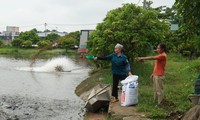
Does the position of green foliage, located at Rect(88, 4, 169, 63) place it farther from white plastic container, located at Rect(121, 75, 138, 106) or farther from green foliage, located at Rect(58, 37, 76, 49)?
green foliage, located at Rect(58, 37, 76, 49)

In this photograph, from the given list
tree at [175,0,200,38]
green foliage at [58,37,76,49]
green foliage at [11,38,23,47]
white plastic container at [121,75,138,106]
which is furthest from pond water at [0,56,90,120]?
green foliage at [11,38,23,47]

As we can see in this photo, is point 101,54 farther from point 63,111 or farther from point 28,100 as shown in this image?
point 63,111

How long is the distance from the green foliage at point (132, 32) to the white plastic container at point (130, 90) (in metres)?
8.56

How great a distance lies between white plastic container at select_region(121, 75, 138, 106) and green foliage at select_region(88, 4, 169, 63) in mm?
8564

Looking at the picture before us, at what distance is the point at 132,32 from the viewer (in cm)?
1827

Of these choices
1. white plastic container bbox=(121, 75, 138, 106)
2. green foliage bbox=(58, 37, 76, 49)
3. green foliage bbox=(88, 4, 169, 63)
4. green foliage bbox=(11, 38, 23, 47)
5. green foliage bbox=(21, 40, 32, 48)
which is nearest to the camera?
white plastic container bbox=(121, 75, 138, 106)

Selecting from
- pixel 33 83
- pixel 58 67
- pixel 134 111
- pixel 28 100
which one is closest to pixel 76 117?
pixel 134 111

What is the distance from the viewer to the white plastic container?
935 centimetres

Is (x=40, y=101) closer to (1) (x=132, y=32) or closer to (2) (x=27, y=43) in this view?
(1) (x=132, y=32)

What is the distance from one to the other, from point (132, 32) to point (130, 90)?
362 inches

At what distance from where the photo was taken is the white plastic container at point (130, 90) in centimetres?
935

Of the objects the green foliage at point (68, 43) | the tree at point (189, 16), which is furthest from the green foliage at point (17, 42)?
the tree at point (189, 16)

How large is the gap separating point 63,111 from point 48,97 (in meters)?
3.16

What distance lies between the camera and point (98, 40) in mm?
18891
